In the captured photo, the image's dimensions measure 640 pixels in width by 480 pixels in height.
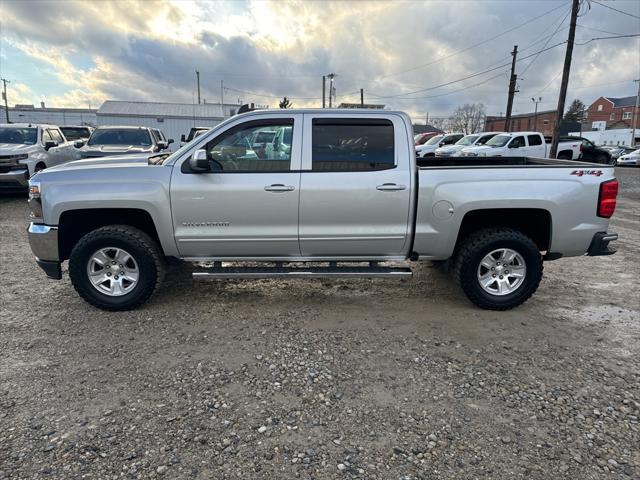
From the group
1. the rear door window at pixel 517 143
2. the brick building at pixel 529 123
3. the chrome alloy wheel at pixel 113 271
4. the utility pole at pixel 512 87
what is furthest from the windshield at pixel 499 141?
the brick building at pixel 529 123

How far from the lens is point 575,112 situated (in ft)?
279

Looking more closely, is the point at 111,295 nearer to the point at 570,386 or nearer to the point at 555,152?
the point at 570,386

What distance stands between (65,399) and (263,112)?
2923 mm

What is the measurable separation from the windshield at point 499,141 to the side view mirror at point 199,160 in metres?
18.6

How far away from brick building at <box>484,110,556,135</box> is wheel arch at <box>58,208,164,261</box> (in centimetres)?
8566

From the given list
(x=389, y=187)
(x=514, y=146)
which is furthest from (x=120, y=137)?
(x=514, y=146)

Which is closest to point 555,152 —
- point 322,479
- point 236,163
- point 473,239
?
point 473,239

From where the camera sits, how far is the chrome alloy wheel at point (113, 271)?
4.36 m

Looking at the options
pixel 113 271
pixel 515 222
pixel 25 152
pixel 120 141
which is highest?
pixel 120 141

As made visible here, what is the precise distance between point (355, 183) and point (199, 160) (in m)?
1.45

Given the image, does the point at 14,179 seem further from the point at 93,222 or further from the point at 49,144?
the point at 93,222

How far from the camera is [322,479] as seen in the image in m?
2.36

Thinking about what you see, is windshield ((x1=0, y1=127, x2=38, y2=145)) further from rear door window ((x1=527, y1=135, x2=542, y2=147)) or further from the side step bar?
rear door window ((x1=527, y1=135, x2=542, y2=147))

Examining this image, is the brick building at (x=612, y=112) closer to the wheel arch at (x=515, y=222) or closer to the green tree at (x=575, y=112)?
the green tree at (x=575, y=112)
